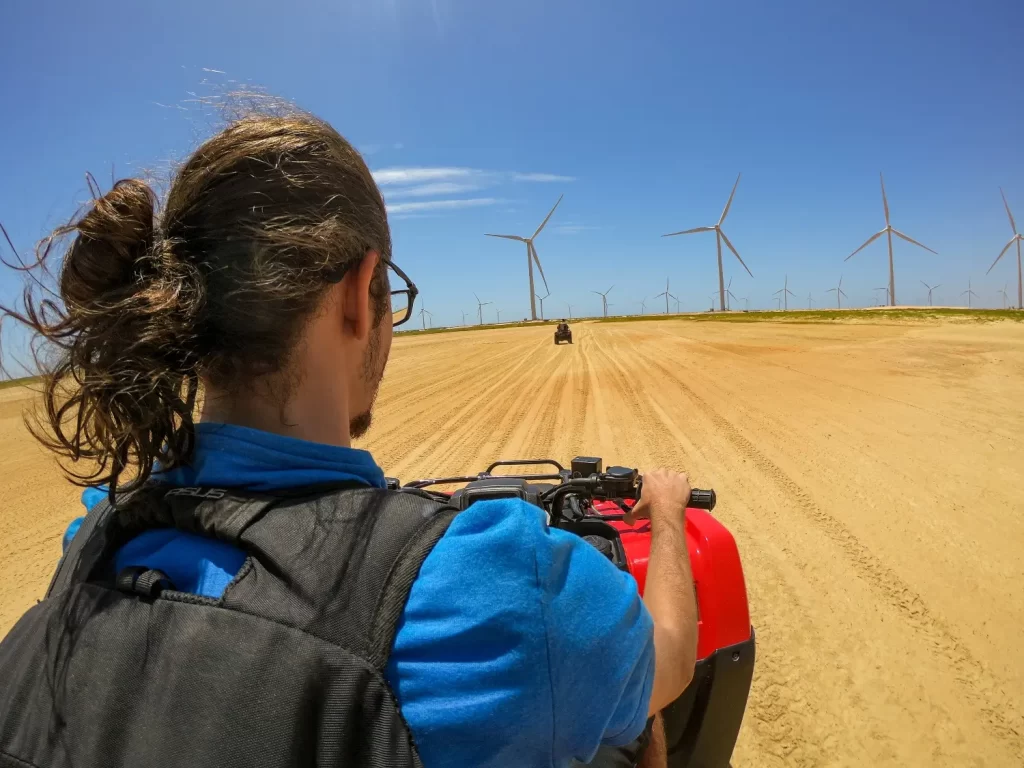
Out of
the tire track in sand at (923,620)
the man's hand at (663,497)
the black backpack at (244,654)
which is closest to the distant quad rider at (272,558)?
the black backpack at (244,654)

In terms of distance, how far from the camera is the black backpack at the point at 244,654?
2.48 feet

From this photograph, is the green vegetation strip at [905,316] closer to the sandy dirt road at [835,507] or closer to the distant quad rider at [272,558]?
the sandy dirt road at [835,507]

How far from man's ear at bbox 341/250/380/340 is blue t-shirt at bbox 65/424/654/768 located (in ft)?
1.00

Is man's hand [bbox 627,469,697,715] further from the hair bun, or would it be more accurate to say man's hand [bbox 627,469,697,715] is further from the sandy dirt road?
the sandy dirt road

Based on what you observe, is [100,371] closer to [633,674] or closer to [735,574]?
[633,674]

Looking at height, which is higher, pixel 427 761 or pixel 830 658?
pixel 427 761

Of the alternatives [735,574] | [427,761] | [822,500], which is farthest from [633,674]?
[822,500]

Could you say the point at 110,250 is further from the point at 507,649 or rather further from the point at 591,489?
the point at 591,489

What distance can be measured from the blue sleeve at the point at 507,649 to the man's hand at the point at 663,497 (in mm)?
782

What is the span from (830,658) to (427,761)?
11.2ft

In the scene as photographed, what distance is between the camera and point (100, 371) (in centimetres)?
106

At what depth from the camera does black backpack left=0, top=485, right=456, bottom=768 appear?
76cm

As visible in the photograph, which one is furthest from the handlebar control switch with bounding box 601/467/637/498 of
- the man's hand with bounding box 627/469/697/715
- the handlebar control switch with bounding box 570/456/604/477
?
the man's hand with bounding box 627/469/697/715

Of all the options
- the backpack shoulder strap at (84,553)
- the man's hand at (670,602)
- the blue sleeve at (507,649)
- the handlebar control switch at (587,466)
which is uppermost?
the backpack shoulder strap at (84,553)
